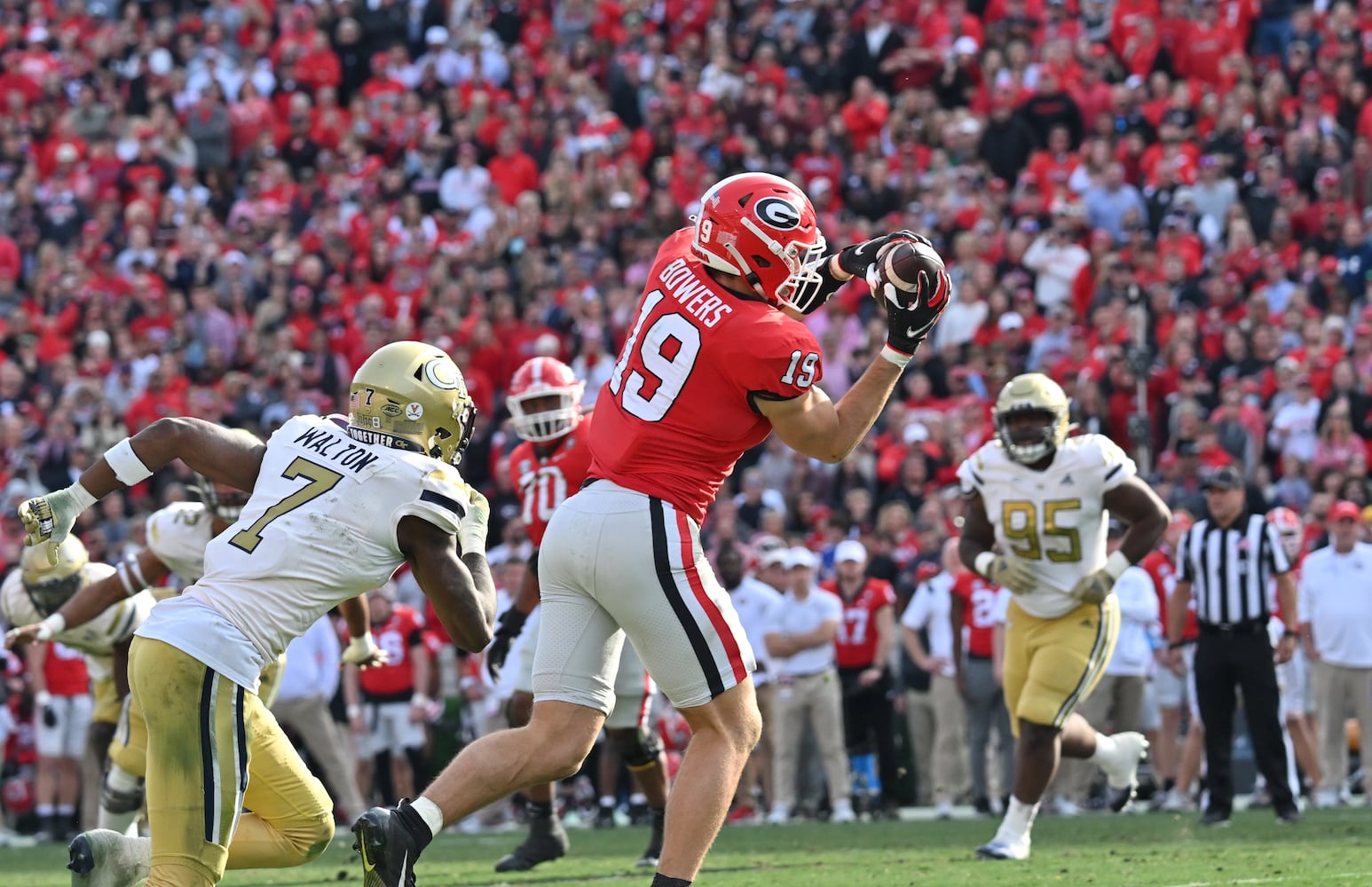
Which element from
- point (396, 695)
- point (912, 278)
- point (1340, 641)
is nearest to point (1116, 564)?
point (912, 278)

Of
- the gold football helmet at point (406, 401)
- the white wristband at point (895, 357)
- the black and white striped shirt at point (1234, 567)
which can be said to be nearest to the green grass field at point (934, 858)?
the black and white striped shirt at point (1234, 567)

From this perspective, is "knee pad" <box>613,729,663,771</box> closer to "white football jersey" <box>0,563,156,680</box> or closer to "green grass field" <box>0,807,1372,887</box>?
"green grass field" <box>0,807,1372,887</box>

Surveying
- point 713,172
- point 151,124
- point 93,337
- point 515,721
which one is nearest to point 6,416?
point 93,337

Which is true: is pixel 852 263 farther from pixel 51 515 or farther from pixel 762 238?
pixel 51 515

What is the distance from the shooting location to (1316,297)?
14.4 meters

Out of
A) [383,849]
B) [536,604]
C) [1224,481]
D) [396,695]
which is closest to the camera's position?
[383,849]

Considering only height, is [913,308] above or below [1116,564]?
above

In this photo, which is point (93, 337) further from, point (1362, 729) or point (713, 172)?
point (1362, 729)

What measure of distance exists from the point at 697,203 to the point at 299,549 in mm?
7493

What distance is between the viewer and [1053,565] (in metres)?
A: 8.31

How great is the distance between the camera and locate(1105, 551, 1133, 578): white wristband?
8.16 meters

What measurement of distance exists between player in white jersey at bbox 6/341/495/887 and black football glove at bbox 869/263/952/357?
3.99 feet

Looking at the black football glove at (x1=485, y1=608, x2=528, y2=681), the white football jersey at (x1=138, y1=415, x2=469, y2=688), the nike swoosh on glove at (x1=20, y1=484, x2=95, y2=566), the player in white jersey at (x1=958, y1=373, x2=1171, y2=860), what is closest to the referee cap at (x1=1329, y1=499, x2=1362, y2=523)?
the player in white jersey at (x1=958, y1=373, x2=1171, y2=860)

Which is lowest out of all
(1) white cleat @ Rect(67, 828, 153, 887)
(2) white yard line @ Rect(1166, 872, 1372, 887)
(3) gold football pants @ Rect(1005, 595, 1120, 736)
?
(2) white yard line @ Rect(1166, 872, 1372, 887)
